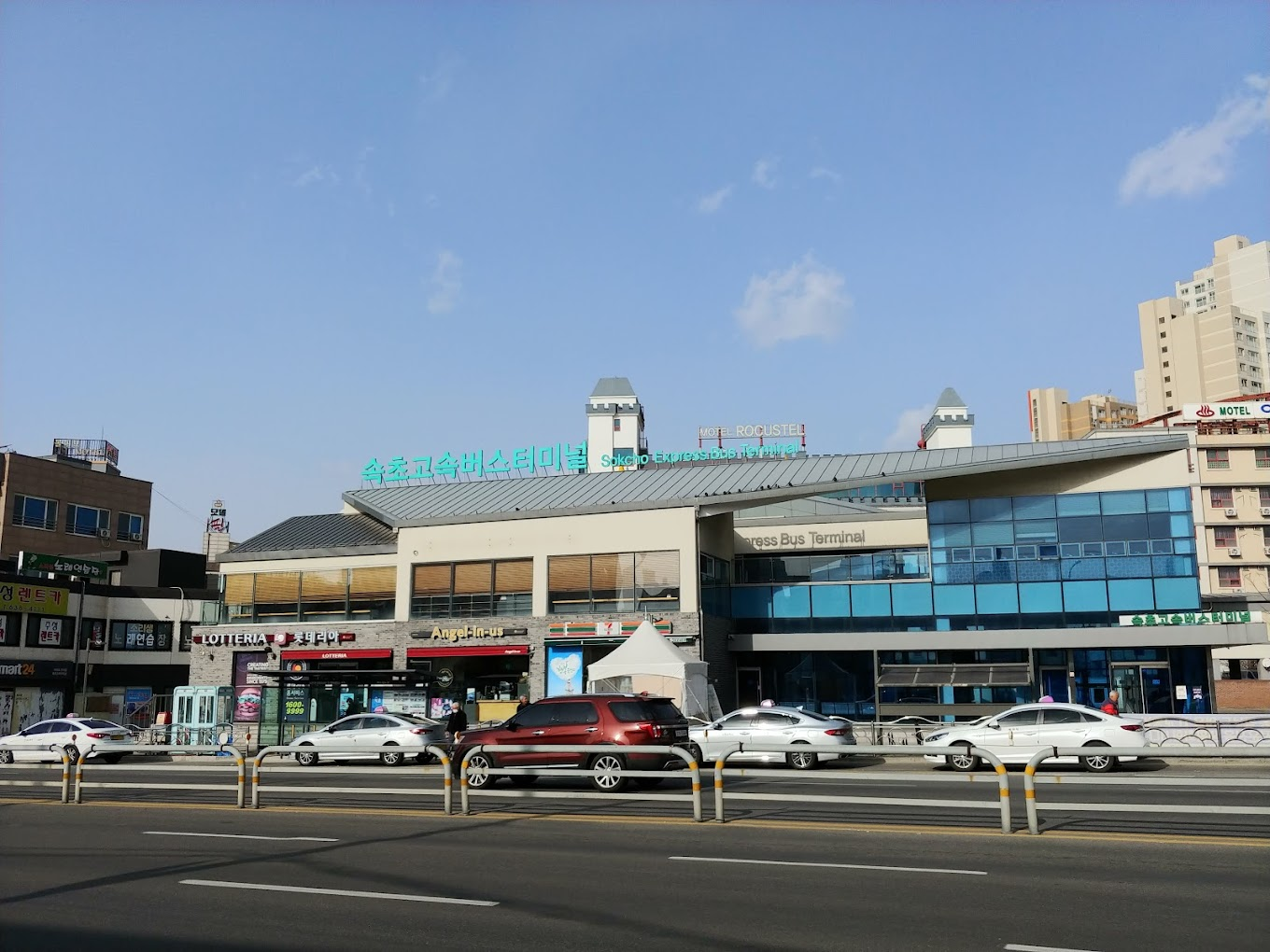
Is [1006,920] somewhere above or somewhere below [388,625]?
below

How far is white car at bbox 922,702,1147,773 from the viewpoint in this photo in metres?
23.6

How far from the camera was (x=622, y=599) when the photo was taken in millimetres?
39312

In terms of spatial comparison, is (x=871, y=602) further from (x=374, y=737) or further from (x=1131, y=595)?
(x=374, y=737)

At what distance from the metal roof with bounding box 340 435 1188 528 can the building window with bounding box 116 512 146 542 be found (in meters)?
37.4

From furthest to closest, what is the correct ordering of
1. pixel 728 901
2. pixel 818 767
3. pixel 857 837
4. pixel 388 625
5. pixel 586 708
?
pixel 388 625 → pixel 818 767 → pixel 586 708 → pixel 857 837 → pixel 728 901

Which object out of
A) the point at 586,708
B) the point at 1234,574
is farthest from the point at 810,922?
the point at 1234,574

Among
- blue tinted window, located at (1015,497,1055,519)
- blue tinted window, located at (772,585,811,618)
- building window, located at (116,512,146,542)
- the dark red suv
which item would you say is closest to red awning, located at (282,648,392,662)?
blue tinted window, located at (772,585,811,618)

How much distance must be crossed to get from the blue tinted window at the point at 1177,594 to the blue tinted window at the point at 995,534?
5.14 meters

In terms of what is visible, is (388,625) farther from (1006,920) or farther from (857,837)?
(1006,920)

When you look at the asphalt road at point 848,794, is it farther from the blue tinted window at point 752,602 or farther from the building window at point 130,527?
the building window at point 130,527

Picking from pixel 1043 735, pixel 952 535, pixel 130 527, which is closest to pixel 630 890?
pixel 1043 735

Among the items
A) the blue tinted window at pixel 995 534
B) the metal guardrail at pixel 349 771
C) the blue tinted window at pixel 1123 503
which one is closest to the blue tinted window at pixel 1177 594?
the blue tinted window at pixel 1123 503

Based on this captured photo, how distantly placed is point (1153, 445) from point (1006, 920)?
3499 centimetres

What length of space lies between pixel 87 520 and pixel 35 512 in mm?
3871
